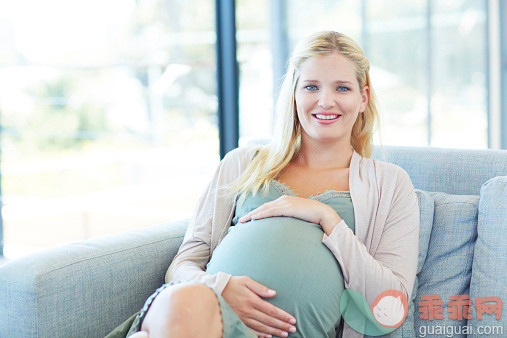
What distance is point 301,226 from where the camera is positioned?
1.37 metres

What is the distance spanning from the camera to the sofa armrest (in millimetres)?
1271

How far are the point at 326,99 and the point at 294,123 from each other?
0.19m

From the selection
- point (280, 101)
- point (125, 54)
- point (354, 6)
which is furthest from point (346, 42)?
point (125, 54)

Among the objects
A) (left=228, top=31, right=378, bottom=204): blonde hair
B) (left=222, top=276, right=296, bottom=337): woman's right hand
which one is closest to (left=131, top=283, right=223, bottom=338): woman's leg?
(left=222, top=276, right=296, bottom=337): woman's right hand

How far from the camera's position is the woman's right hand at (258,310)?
4.07ft

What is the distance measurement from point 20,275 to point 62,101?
5757mm

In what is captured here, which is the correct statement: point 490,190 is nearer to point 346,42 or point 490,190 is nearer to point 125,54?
point 346,42

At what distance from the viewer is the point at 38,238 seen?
14.7 ft

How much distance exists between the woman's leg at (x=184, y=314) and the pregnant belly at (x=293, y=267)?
203 mm

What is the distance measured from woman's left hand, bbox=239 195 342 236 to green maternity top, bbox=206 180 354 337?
0.01 m

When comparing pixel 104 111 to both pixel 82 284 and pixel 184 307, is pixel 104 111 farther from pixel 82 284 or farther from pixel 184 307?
pixel 184 307

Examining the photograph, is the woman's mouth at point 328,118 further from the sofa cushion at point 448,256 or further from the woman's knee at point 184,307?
the woman's knee at point 184,307

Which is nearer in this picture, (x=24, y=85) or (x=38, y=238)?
(x=38, y=238)

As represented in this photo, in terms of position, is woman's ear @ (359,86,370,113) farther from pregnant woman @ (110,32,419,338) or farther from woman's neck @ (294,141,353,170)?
woman's neck @ (294,141,353,170)
